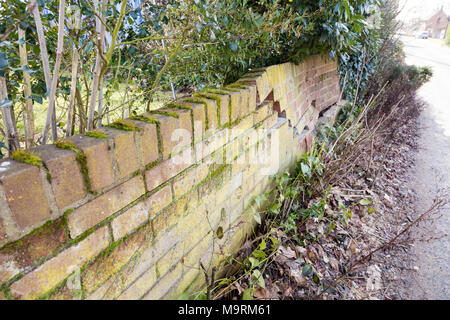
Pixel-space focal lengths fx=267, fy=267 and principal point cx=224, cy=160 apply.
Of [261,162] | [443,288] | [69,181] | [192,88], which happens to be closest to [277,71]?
[261,162]

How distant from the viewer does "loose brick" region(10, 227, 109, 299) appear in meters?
0.77

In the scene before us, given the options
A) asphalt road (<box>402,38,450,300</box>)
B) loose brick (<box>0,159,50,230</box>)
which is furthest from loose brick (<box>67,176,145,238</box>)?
asphalt road (<box>402,38,450,300</box>)

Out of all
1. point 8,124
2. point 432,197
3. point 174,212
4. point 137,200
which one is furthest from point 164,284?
point 432,197

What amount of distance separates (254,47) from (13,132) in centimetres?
185

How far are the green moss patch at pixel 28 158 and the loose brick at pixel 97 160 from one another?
0.41 feet

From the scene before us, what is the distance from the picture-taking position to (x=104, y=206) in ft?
3.14

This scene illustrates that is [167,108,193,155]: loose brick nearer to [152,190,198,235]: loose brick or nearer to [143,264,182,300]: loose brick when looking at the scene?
[152,190,198,235]: loose brick

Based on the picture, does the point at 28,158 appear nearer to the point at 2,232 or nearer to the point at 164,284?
→ the point at 2,232

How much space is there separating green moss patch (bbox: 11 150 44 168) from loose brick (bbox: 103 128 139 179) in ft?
0.76

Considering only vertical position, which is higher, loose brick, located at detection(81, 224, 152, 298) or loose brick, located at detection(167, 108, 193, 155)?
loose brick, located at detection(167, 108, 193, 155)

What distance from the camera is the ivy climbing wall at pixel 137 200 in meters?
0.75

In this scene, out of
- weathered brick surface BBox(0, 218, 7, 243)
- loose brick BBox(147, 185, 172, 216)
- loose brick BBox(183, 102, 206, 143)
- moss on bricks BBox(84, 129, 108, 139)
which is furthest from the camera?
loose brick BBox(183, 102, 206, 143)

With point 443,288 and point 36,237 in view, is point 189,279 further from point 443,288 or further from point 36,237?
point 443,288

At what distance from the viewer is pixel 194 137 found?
4.30 ft
